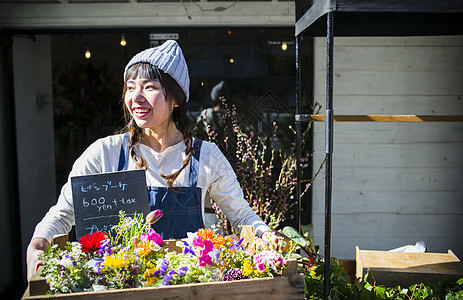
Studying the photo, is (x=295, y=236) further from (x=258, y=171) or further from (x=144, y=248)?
(x=144, y=248)

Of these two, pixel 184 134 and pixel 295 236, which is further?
pixel 295 236

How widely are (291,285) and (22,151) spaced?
3.28m

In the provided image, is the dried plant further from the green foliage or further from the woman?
the woman

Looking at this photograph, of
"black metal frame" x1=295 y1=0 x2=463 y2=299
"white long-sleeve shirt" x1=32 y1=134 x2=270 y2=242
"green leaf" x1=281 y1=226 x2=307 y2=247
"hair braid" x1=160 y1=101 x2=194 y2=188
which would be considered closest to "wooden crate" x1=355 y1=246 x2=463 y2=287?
"green leaf" x1=281 y1=226 x2=307 y2=247

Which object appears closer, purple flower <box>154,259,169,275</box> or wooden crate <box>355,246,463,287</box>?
purple flower <box>154,259,169,275</box>

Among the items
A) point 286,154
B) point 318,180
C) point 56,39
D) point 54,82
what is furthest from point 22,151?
point 318,180

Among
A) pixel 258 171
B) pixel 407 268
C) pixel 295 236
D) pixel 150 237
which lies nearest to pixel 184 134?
pixel 150 237

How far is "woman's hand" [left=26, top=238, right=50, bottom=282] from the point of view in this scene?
3.81 ft

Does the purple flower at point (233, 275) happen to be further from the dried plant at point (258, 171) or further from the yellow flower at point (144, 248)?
the dried plant at point (258, 171)

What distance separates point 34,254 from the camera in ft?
3.91

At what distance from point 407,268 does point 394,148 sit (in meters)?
1.57

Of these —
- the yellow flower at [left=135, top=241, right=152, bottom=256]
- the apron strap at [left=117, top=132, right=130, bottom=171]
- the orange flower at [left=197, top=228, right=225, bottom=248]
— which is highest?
the apron strap at [left=117, top=132, right=130, bottom=171]

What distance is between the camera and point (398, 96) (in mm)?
3307

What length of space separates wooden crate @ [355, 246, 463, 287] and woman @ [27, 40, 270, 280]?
77 centimetres
